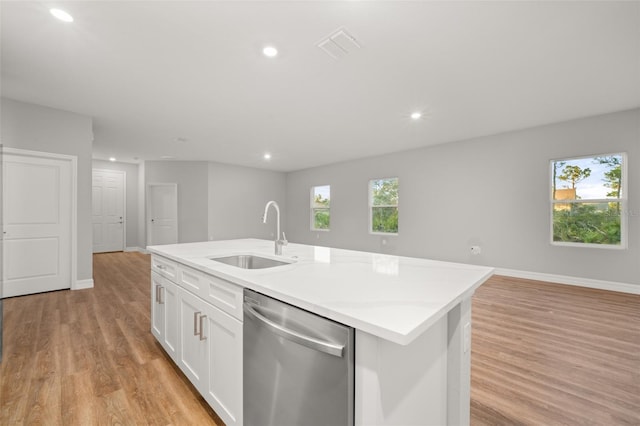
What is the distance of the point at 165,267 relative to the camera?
6.79 ft

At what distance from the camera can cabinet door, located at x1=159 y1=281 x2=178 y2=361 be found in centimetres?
188

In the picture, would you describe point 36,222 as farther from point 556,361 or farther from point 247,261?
point 556,361

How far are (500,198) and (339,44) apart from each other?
415cm

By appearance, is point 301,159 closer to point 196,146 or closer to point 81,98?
point 196,146

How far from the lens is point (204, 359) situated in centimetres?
154

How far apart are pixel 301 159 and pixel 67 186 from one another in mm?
4595

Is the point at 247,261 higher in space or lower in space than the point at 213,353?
higher

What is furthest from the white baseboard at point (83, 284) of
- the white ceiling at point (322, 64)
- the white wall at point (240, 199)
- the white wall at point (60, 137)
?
the white wall at point (240, 199)

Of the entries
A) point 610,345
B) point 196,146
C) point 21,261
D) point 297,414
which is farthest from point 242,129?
point 610,345

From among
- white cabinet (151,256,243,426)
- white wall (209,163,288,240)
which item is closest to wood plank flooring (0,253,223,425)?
white cabinet (151,256,243,426)

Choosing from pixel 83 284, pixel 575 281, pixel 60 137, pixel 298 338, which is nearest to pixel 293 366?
pixel 298 338

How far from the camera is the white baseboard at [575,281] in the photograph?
3.77m

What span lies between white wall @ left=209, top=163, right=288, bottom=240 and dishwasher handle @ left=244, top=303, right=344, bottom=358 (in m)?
6.92

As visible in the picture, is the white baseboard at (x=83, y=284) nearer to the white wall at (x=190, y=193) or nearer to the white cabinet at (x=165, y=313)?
the white cabinet at (x=165, y=313)
